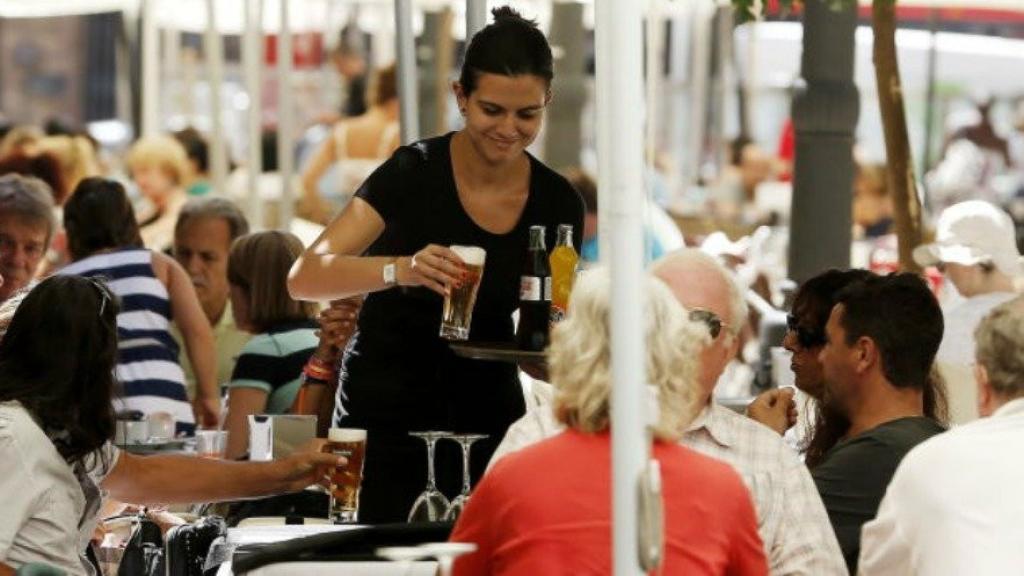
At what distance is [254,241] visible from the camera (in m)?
7.98

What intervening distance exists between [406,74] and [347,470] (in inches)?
103

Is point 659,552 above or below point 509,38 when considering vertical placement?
below

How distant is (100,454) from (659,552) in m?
1.86

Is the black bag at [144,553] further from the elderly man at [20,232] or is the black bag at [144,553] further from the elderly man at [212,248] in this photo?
the elderly man at [212,248]

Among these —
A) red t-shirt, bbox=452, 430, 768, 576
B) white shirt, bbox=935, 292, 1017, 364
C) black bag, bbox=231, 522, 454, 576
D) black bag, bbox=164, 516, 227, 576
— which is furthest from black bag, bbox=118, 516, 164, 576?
white shirt, bbox=935, 292, 1017, 364

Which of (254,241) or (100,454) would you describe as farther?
(254,241)

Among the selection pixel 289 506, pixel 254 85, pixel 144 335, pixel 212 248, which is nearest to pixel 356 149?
pixel 254 85

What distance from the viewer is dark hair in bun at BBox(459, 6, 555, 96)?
17.2 feet

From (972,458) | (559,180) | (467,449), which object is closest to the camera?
(972,458)

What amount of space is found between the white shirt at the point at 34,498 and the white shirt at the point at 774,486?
1027 mm

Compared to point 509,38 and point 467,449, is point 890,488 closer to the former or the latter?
point 467,449

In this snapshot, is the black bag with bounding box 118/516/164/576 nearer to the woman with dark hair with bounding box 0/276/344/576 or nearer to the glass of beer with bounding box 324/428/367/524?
the woman with dark hair with bounding box 0/276/344/576

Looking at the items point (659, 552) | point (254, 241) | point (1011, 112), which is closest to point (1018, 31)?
point (1011, 112)

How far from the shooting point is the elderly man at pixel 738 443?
14.4 feet
